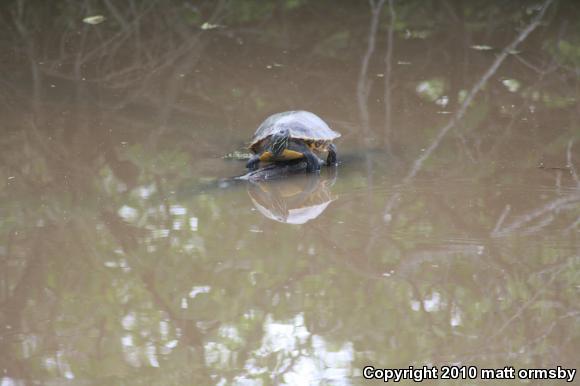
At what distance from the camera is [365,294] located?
3484 millimetres

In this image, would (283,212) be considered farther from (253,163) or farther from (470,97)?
(470,97)

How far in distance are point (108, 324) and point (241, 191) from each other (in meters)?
1.47

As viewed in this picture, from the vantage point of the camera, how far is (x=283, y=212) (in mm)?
4316

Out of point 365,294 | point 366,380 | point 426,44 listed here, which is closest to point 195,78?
point 426,44

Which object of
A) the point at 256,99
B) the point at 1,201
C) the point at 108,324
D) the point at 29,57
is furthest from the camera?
the point at 29,57

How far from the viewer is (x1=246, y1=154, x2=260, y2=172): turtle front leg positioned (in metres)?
4.87

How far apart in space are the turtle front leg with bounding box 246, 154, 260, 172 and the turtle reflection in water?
0.60ft

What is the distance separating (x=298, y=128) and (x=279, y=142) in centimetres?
20

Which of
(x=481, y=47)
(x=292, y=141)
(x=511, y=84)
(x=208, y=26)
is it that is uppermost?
(x=208, y=26)

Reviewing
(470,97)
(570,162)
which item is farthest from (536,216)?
(470,97)

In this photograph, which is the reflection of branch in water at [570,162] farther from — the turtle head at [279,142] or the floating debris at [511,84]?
the turtle head at [279,142]

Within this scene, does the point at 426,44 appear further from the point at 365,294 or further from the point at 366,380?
the point at 366,380

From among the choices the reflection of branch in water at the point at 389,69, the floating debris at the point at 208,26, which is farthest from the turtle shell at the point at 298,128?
the floating debris at the point at 208,26

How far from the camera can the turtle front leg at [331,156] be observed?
495 centimetres
